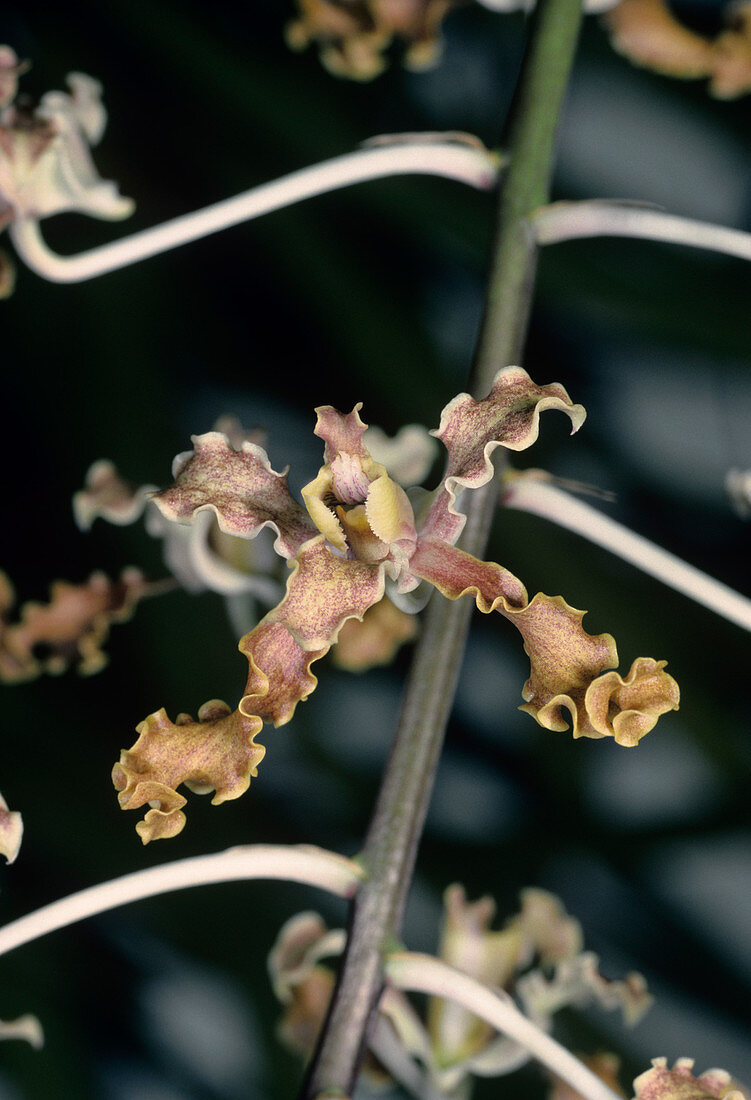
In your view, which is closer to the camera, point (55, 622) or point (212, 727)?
point (212, 727)

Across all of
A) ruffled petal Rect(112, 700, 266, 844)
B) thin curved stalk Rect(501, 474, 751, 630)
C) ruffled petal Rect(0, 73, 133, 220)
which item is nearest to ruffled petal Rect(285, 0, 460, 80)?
ruffled petal Rect(0, 73, 133, 220)

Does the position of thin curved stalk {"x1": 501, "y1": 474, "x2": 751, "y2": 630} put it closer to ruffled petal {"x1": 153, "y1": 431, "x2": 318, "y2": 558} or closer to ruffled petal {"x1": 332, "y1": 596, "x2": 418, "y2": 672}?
ruffled petal {"x1": 153, "y1": 431, "x2": 318, "y2": 558}

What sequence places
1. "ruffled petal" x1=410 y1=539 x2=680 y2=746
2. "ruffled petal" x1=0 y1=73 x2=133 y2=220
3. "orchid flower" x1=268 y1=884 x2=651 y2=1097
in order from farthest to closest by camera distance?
1. "orchid flower" x1=268 y1=884 x2=651 y2=1097
2. "ruffled petal" x1=0 y1=73 x2=133 y2=220
3. "ruffled petal" x1=410 y1=539 x2=680 y2=746

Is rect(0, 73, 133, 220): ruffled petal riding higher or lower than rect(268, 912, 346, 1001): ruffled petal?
higher

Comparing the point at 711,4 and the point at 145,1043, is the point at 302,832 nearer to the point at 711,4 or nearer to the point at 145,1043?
the point at 145,1043

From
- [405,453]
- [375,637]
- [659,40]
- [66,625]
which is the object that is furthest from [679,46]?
[66,625]

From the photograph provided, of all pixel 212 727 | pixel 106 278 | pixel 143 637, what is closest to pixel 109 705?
pixel 143 637

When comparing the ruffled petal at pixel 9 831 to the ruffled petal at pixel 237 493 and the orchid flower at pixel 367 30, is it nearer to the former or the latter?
the ruffled petal at pixel 237 493
